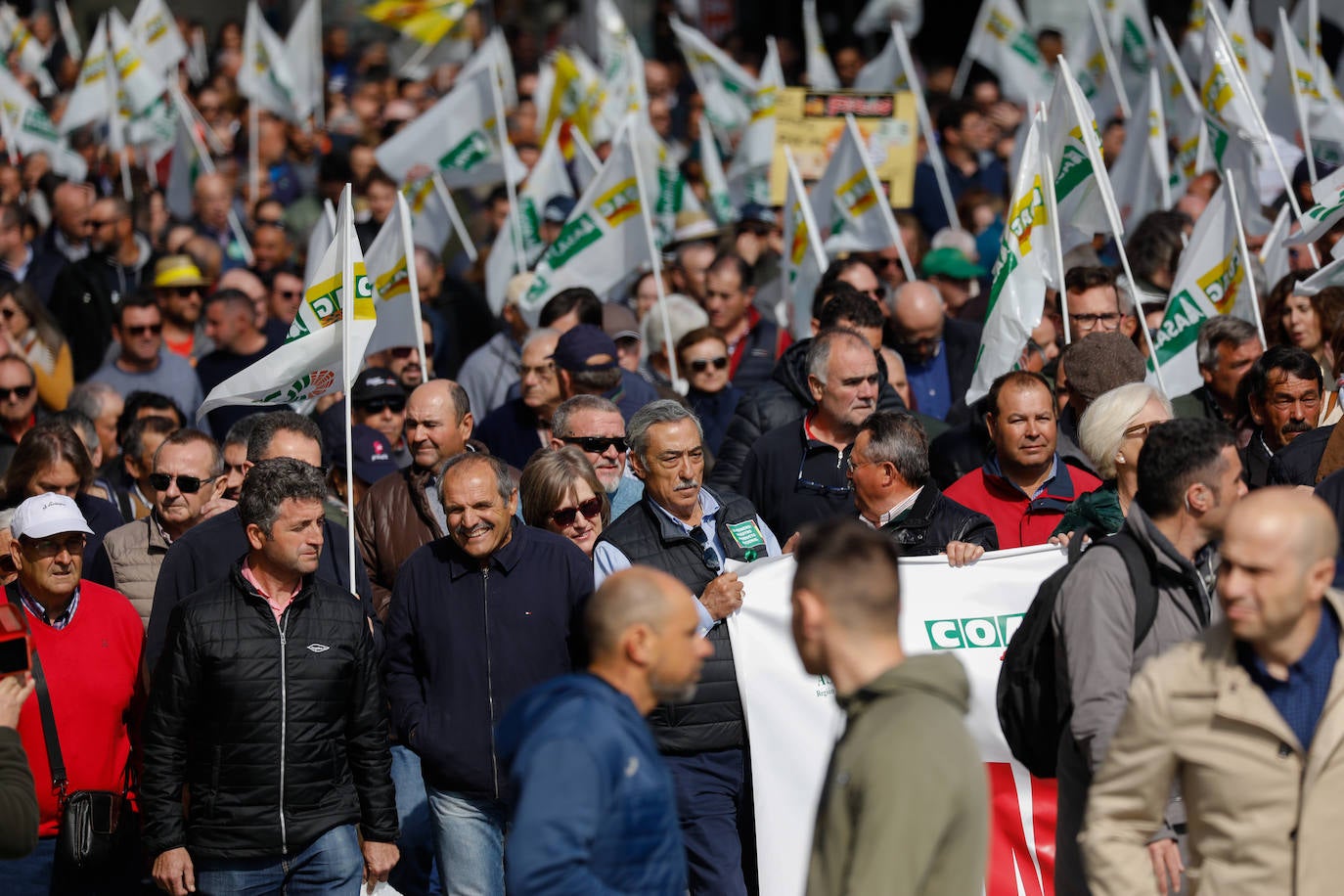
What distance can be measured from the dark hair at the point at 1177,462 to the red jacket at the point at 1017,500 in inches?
85.7

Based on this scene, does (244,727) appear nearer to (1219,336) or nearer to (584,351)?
(584,351)

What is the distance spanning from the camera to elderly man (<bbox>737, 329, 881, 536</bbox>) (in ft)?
25.1

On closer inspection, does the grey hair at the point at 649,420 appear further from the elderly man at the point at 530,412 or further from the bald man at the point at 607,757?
the bald man at the point at 607,757

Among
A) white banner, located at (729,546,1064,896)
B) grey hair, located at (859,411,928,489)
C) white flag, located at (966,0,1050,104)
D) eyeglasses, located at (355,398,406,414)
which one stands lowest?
white banner, located at (729,546,1064,896)

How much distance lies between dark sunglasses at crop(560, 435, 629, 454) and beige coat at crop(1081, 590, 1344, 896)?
3783 mm

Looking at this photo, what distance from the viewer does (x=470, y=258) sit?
14.5m

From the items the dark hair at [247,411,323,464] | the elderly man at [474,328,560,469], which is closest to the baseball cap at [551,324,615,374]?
the elderly man at [474,328,560,469]

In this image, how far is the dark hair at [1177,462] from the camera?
4898 millimetres

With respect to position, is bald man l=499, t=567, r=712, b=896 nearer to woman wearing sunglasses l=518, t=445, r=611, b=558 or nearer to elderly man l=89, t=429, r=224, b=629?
woman wearing sunglasses l=518, t=445, r=611, b=558

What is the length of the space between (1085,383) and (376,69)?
51.4ft

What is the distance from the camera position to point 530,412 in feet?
30.0

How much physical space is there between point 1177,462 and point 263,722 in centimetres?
303

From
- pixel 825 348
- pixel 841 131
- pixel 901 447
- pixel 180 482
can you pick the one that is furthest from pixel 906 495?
pixel 841 131

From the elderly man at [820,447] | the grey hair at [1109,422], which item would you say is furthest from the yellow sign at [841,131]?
the grey hair at [1109,422]
